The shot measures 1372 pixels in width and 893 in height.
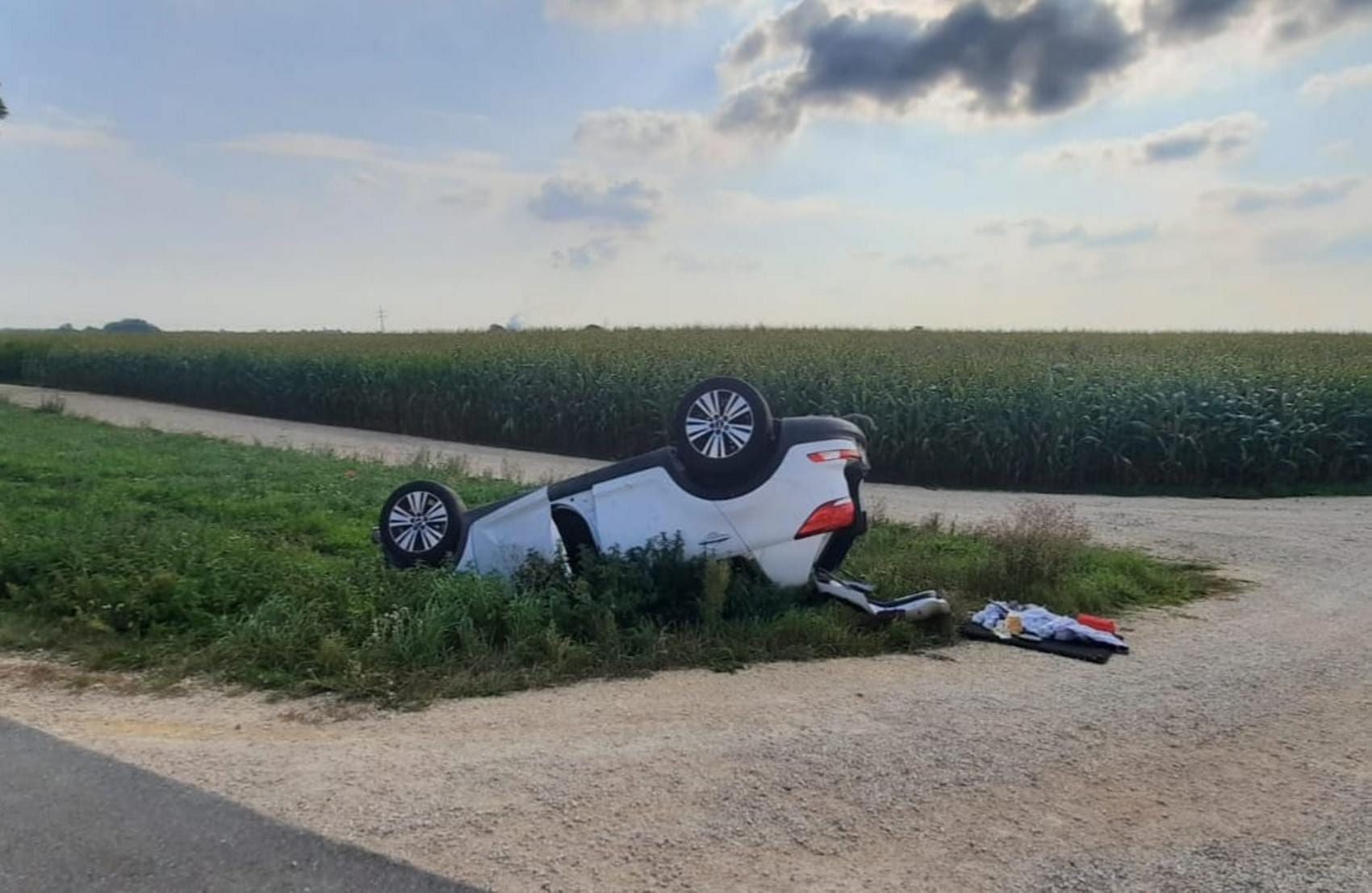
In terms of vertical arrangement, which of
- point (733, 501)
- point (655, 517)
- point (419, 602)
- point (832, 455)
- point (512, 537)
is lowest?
point (419, 602)

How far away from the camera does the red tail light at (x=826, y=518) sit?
6.41m

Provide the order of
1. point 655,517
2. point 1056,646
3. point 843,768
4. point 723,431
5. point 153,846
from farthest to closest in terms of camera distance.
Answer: point 655,517 → point 723,431 → point 1056,646 → point 843,768 → point 153,846

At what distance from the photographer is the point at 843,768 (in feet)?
14.2

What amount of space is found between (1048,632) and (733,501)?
211 centimetres

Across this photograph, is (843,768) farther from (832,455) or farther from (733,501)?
(832,455)

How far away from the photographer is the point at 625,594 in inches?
246

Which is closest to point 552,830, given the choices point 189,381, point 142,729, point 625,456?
point 142,729

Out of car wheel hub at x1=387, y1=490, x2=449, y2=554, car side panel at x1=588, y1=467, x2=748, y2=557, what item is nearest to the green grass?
car side panel at x1=588, y1=467, x2=748, y2=557

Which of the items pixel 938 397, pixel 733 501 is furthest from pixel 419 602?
pixel 938 397

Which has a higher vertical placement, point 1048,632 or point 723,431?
point 723,431

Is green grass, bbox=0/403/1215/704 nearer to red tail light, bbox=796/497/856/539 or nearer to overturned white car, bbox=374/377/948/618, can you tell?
overturned white car, bbox=374/377/948/618

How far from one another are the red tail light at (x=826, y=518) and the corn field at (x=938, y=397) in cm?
966

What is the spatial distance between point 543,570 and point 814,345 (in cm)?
1896

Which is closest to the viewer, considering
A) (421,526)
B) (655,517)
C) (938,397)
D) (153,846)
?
(153,846)
